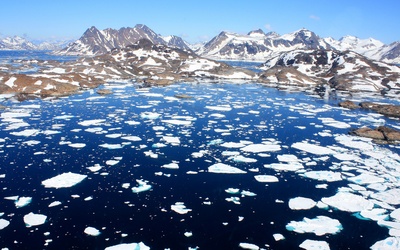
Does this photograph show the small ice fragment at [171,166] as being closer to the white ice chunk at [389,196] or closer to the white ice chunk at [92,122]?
the white ice chunk at [389,196]

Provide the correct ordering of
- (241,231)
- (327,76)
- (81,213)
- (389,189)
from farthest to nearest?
(327,76) < (389,189) < (81,213) < (241,231)

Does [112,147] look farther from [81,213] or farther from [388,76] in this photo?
[388,76]

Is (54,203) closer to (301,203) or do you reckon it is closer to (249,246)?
(249,246)

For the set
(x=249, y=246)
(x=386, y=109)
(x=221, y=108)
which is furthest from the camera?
(x=386, y=109)

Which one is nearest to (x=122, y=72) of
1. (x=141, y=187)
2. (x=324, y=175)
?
(x=141, y=187)

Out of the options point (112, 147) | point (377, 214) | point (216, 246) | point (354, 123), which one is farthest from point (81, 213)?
point (354, 123)

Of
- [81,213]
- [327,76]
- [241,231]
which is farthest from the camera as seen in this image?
[327,76]

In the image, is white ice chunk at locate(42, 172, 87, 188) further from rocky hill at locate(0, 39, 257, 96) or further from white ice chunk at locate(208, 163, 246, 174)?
rocky hill at locate(0, 39, 257, 96)
